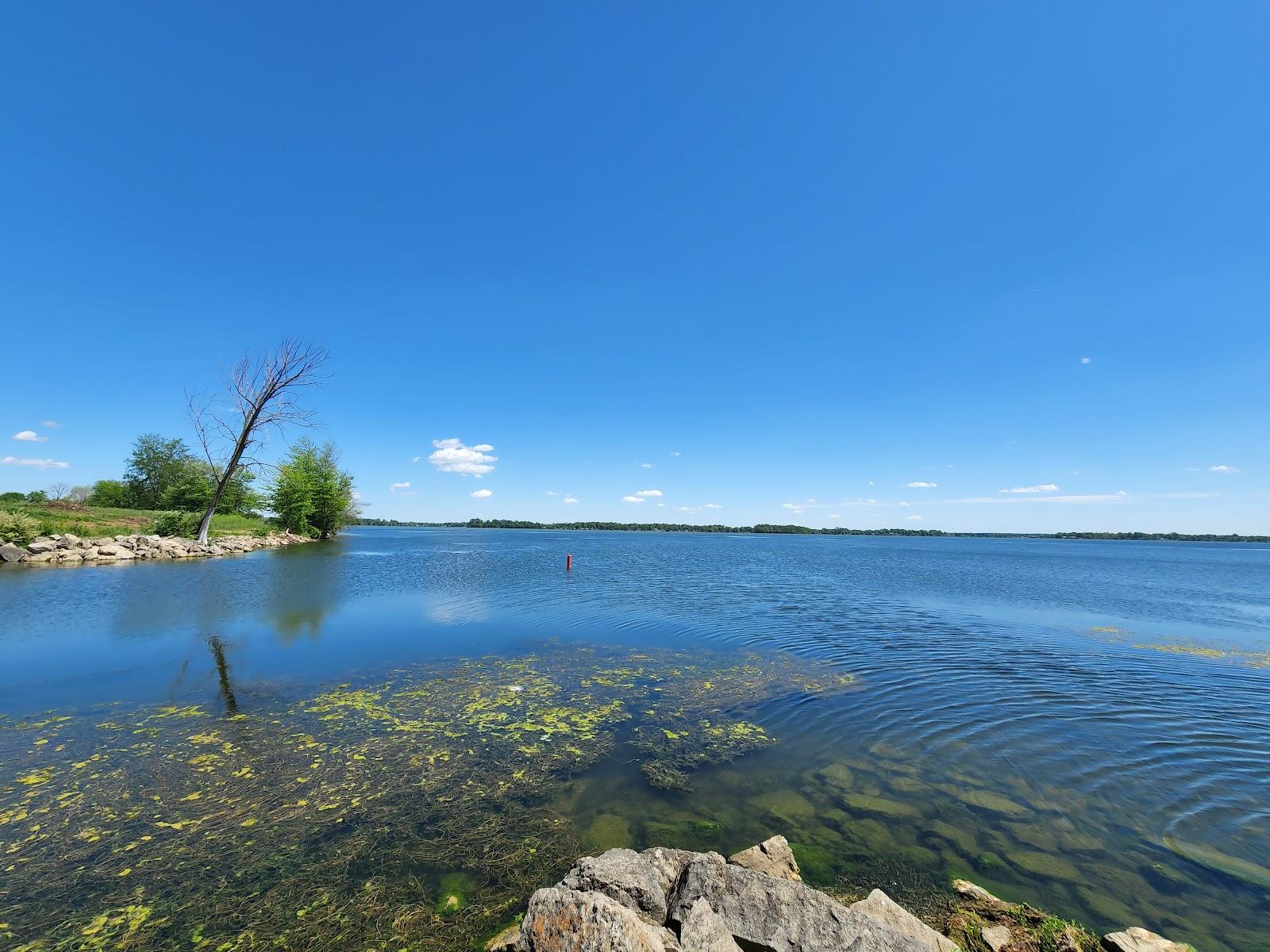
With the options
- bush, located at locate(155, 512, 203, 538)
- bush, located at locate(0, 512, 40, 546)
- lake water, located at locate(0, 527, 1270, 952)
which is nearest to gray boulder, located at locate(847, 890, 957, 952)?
lake water, located at locate(0, 527, 1270, 952)

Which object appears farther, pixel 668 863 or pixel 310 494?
pixel 310 494

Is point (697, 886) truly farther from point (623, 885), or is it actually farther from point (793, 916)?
point (793, 916)

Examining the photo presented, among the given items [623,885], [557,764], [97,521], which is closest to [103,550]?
[97,521]

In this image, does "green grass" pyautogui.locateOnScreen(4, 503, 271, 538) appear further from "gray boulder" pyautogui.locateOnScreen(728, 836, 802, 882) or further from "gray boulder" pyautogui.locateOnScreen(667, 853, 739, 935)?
"gray boulder" pyautogui.locateOnScreen(728, 836, 802, 882)

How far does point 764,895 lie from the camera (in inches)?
167

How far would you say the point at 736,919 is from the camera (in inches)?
161

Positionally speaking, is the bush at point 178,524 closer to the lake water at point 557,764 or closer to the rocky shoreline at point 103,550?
the rocky shoreline at point 103,550

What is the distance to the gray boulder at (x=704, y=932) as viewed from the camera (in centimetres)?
365

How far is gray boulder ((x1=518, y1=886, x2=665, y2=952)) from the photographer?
3416 mm

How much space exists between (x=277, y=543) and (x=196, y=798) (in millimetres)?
53938

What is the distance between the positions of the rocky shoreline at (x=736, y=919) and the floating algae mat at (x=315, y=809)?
50.0 inches

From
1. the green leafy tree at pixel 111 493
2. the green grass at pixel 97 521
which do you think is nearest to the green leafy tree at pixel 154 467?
the green leafy tree at pixel 111 493

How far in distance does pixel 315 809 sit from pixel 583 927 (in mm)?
4556

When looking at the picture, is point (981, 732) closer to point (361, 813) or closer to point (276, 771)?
point (361, 813)
